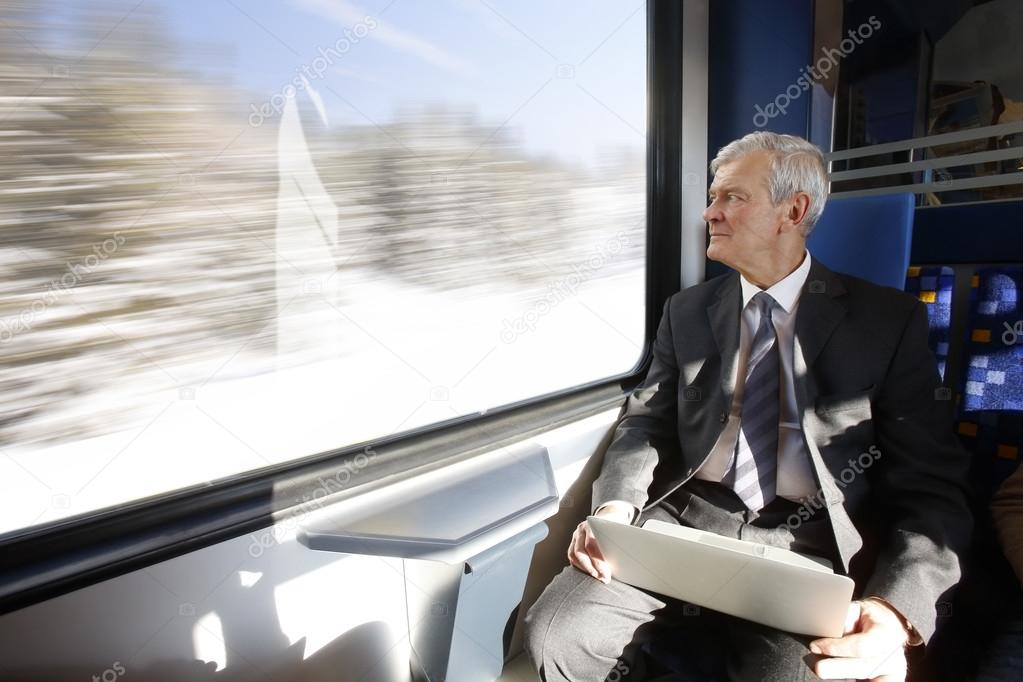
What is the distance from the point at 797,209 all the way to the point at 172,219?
5.28 feet

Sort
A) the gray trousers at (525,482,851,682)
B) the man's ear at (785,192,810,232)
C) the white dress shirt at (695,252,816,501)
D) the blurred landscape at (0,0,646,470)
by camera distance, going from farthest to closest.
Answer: the man's ear at (785,192,810,232)
the white dress shirt at (695,252,816,501)
the gray trousers at (525,482,851,682)
the blurred landscape at (0,0,646,470)

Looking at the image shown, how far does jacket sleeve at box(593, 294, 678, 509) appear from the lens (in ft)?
5.69

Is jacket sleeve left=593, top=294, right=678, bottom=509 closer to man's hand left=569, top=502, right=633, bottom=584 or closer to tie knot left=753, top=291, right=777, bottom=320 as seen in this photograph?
man's hand left=569, top=502, right=633, bottom=584

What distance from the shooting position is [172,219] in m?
1.18

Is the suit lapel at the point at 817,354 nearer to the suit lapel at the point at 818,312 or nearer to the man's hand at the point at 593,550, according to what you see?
the suit lapel at the point at 818,312

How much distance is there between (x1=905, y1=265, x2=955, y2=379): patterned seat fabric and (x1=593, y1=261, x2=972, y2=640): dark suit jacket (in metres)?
0.18

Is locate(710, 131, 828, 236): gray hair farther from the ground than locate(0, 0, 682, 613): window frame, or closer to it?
farther from the ground

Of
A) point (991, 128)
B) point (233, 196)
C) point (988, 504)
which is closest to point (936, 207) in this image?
point (991, 128)

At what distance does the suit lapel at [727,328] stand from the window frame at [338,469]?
0.48 metres

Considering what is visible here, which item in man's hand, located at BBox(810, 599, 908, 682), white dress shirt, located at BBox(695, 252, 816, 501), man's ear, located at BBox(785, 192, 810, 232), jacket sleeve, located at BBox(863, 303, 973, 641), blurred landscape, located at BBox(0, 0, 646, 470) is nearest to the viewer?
blurred landscape, located at BBox(0, 0, 646, 470)

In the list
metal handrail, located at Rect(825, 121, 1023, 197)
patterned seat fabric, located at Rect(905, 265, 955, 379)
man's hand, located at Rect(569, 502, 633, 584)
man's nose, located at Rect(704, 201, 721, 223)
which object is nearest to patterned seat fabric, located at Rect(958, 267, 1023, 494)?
patterned seat fabric, located at Rect(905, 265, 955, 379)

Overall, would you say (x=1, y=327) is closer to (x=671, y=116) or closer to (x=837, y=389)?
(x=837, y=389)

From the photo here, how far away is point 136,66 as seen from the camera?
1122 mm

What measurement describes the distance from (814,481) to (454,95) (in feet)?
4.72
